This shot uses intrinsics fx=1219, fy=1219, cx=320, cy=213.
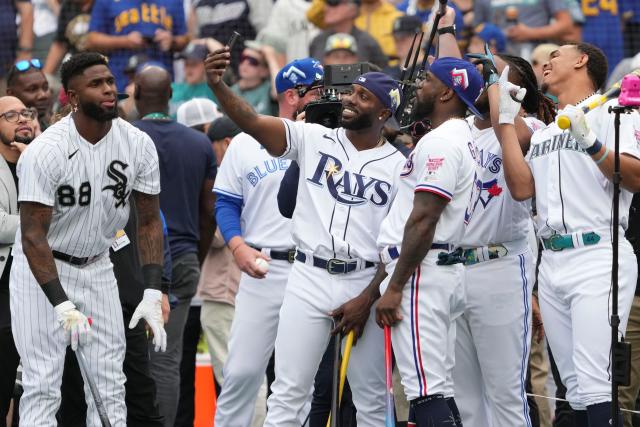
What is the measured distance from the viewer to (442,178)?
559 centimetres

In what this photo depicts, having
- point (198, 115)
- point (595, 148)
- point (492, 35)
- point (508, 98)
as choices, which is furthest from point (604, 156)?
point (492, 35)

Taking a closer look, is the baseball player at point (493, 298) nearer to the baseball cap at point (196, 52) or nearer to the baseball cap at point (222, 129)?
the baseball cap at point (222, 129)

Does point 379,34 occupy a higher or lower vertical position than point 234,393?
higher

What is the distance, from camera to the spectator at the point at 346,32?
1071 centimetres

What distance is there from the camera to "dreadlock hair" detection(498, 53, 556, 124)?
6.48 m

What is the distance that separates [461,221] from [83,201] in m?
1.82

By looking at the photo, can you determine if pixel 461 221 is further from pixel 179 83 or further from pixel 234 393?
pixel 179 83

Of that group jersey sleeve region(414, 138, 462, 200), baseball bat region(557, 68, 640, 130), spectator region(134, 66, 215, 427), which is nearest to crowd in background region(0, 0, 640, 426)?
spectator region(134, 66, 215, 427)

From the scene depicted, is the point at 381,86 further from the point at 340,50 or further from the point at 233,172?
the point at 340,50

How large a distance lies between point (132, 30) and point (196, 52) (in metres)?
0.71

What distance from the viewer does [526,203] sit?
6.43 meters

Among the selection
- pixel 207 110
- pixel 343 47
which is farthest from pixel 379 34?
pixel 207 110

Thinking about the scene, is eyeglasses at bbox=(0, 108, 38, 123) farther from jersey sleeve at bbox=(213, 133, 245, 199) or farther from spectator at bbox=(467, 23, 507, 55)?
spectator at bbox=(467, 23, 507, 55)

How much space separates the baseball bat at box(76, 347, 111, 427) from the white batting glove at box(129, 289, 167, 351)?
0.35 meters
